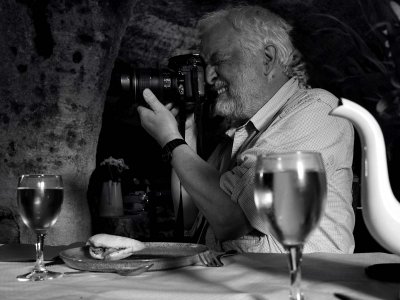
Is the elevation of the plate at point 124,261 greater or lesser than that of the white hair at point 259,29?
lesser

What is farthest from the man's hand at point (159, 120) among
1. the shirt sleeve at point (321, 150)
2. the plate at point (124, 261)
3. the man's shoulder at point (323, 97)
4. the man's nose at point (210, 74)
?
the plate at point (124, 261)

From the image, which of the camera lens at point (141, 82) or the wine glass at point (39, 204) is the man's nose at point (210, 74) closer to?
the camera lens at point (141, 82)

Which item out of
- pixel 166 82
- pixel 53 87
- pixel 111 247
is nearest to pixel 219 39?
pixel 166 82

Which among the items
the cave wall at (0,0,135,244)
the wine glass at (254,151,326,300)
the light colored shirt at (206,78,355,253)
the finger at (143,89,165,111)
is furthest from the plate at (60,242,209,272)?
the cave wall at (0,0,135,244)

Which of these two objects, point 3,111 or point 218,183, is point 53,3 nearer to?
point 3,111

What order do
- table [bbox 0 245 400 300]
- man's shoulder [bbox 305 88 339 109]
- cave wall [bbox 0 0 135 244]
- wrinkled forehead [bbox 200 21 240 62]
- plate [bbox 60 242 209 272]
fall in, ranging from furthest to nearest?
cave wall [bbox 0 0 135 244], wrinkled forehead [bbox 200 21 240 62], man's shoulder [bbox 305 88 339 109], plate [bbox 60 242 209 272], table [bbox 0 245 400 300]

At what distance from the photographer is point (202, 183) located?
1.34 metres

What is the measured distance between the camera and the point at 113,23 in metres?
2.08

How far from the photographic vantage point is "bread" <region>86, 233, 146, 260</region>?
77 cm

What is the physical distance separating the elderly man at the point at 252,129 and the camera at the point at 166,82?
0.11 feet

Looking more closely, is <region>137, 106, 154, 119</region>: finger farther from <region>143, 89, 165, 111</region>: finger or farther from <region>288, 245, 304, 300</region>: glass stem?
<region>288, 245, 304, 300</region>: glass stem

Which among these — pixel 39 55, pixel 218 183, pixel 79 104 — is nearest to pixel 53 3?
pixel 39 55

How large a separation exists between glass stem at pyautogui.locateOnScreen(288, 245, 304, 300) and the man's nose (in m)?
1.13

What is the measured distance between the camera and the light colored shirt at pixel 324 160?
48.9 inches
